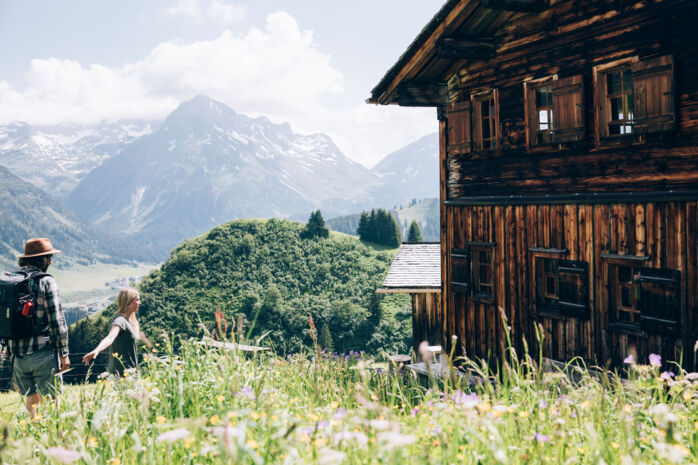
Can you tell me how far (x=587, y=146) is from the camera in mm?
9547

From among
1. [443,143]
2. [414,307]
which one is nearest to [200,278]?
[414,307]

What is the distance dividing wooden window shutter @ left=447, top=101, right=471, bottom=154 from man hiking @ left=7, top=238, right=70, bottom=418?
325 inches

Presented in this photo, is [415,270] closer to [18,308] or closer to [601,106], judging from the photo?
[601,106]

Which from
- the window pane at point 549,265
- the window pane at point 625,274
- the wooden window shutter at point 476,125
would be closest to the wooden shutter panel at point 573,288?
the window pane at point 549,265

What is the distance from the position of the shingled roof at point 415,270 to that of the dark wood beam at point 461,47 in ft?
23.9

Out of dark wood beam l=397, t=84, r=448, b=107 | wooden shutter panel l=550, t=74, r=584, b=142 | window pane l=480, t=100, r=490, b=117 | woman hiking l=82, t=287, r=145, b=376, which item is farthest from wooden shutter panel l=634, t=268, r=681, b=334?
woman hiking l=82, t=287, r=145, b=376

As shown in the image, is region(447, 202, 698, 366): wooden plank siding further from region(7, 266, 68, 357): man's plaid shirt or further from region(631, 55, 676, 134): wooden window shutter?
region(7, 266, 68, 357): man's plaid shirt

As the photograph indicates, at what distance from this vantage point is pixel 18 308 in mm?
6254

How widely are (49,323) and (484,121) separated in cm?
889

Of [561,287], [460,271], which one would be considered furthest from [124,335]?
[460,271]

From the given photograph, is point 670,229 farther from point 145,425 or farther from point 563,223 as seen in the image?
point 145,425

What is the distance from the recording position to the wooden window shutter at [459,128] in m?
11.8

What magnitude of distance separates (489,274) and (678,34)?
5.38 meters

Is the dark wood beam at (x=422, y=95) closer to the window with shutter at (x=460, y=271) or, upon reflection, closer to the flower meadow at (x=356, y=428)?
the window with shutter at (x=460, y=271)
